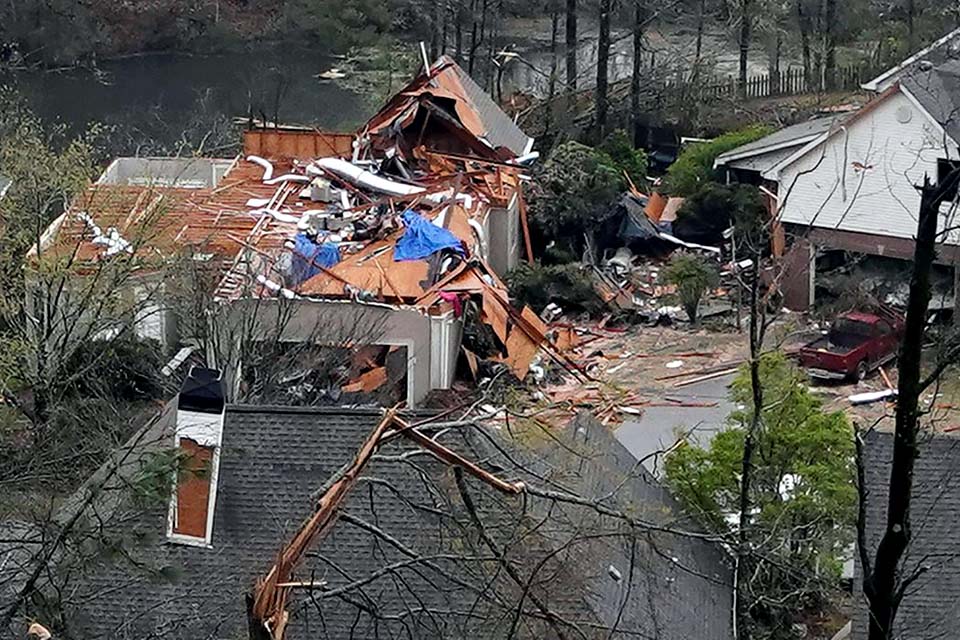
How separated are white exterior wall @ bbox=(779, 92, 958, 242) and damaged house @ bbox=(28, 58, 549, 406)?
4.80 m

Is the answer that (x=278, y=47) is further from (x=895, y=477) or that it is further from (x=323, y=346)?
(x=895, y=477)

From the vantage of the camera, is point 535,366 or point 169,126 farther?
point 169,126

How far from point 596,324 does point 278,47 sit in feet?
91.5

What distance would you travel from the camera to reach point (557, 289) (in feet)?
82.1

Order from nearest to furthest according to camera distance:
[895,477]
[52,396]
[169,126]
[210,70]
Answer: [895,477], [52,396], [169,126], [210,70]

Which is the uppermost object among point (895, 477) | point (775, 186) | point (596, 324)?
point (895, 477)

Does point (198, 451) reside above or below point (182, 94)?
above

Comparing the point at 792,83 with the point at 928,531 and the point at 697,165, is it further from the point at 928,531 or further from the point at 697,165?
the point at 928,531

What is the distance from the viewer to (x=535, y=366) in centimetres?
2198

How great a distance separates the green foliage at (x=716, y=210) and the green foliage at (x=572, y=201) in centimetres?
141

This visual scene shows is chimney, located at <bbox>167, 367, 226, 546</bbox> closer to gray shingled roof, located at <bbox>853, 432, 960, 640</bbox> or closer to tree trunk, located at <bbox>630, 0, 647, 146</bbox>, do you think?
gray shingled roof, located at <bbox>853, 432, 960, 640</bbox>

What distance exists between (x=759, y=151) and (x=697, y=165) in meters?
1.98

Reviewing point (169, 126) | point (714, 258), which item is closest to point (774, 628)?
point (714, 258)

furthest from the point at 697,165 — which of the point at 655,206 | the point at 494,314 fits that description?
the point at 494,314
